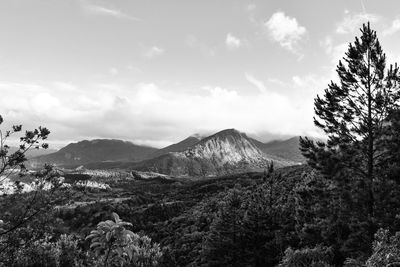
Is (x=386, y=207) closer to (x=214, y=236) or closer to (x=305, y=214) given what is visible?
(x=305, y=214)

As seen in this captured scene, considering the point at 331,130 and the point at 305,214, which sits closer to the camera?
the point at 331,130

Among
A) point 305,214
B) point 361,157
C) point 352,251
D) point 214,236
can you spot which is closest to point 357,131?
point 361,157

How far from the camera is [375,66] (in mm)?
26500

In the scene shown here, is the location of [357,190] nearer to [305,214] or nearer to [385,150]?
[385,150]

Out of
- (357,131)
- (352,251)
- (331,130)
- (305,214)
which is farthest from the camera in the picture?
(305,214)

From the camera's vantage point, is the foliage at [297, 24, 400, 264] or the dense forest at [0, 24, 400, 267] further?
the foliage at [297, 24, 400, 264]

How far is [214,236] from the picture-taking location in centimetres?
4734

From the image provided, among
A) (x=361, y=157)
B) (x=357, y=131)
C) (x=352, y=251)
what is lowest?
(x=352, y=251)

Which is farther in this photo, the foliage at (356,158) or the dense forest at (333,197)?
the foliage at (356,158)

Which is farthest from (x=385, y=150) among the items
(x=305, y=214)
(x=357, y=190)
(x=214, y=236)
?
(x=214, y=236)

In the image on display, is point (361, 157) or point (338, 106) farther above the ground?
point (338, 106)

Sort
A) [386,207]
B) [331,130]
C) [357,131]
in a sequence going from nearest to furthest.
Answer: [386,207] → [357,131] → [331,130]

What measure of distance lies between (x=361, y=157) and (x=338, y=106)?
14.9 feet

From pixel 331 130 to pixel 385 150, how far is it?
4299 mm
